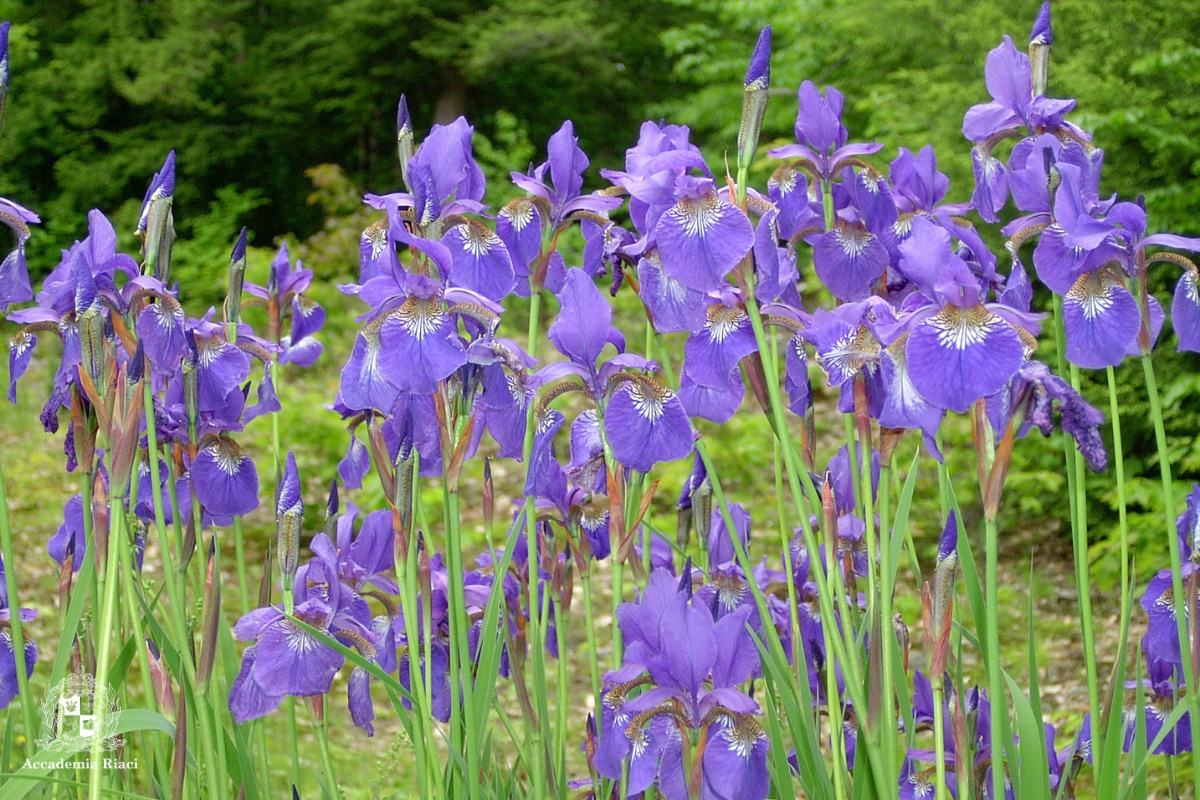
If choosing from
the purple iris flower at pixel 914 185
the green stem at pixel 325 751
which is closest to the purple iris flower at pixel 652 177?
the purple iris flower at pixel 914 185

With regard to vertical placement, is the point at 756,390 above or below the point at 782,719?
above

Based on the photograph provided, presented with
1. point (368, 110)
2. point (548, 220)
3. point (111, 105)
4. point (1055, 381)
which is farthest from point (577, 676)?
point (111, 105)

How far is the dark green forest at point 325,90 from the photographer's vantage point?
379 inches

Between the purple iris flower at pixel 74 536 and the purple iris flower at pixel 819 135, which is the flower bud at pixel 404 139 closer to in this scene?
the purple iris flower at pixel 819 135

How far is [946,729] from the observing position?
1.28 metres

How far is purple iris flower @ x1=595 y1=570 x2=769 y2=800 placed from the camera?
1071mm

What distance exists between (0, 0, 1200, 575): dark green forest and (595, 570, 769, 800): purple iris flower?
6897mm

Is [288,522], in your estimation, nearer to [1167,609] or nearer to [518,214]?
[518,214]

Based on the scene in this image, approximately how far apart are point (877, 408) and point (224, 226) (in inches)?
456

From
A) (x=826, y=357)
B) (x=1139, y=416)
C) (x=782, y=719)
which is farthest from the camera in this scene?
(x=1139, y=416)

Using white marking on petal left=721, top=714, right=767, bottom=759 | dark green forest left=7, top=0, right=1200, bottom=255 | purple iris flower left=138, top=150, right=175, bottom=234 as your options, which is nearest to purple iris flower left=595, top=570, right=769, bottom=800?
white marking on petal left=721, top=714, right=767, bottom=759

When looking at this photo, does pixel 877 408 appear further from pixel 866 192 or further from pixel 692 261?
pixel 866 192
